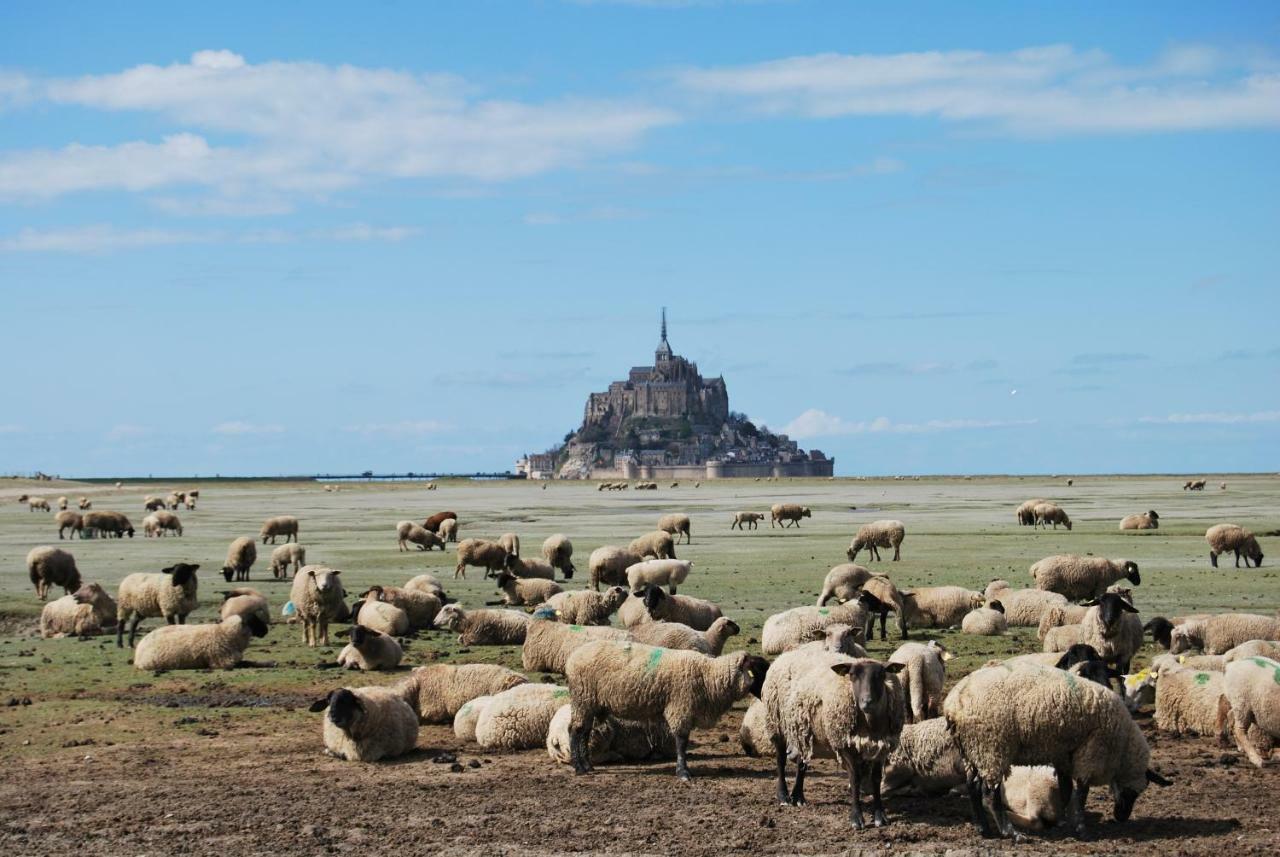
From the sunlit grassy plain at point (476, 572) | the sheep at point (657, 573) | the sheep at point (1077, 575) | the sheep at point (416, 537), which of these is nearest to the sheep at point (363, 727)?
the sunlit grassy plain at point (476, 572)

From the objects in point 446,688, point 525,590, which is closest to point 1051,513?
A: point 525,590

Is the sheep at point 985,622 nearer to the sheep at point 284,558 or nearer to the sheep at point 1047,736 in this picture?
the sheep at point 1047,736

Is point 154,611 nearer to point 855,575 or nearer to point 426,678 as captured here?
point 426,678

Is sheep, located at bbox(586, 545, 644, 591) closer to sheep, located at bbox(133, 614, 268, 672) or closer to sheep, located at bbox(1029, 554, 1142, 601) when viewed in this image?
sheep, located at bbox(1029, 554, 1142, 601)

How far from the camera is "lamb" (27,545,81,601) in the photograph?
24.8 m

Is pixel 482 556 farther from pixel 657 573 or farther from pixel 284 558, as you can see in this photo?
pixel 657 573

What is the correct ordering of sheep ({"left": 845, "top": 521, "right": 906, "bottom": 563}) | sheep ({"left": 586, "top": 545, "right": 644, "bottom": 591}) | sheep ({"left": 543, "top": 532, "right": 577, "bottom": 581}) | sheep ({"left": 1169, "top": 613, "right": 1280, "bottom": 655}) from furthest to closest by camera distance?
sheep ({"left": 845, "top": 521, "right": 906, "bottom": 563}) → sheep ({"left": 543, "top": 532, "right": 577, "bottom": 581}) → sheep ({"left": 586, "top": 545, "right": 644, "bottom": 591}) → sheep ({"left": 1169, "top": 613, "right": 1280, "bottom": 655})

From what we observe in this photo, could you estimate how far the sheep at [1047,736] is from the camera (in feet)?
30.7

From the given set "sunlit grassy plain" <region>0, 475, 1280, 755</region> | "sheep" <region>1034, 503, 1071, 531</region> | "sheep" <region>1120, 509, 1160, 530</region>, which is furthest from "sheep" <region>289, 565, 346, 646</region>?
"sheep" <region>1034, 503, 1071, 531</region>

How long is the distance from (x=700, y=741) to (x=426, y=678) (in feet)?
9.81

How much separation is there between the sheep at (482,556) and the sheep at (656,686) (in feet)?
58.4

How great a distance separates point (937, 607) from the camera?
2011 cm

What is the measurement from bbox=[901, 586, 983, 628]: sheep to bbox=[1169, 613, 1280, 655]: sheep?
4390 mm

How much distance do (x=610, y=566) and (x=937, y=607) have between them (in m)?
7.91
